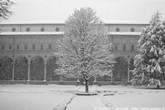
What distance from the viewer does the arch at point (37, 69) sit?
221 ft

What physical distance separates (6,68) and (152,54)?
34.4 meters

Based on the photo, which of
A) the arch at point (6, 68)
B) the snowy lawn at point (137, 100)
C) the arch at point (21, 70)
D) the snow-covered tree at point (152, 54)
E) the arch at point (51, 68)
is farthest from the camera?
the arch at point (21, 70)

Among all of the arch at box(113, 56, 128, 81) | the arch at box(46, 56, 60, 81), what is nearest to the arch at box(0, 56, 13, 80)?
the arch at box(46, 56, 60, 81)

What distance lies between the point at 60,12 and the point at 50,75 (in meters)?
16.3

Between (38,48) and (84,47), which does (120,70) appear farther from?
(84,47)

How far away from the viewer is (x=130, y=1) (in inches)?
2884

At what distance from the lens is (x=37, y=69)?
67688 millimetres

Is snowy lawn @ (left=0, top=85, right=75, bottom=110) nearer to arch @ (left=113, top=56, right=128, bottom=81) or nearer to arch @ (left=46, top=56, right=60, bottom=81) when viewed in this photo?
arch @ (left=46, top=56, right=60, bottom=81)

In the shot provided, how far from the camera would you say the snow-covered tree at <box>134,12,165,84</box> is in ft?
152

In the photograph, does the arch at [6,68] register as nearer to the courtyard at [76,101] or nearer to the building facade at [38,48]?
the building facade at [38,48]

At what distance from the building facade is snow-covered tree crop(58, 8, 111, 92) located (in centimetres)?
2534

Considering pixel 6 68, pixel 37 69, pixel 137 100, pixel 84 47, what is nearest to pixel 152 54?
pixel 84 47

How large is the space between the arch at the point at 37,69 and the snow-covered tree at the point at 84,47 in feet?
88.2

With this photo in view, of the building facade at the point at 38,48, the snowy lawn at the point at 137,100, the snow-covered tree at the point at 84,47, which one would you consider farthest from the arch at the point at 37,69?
the snowy lawn at the point at 137,100
